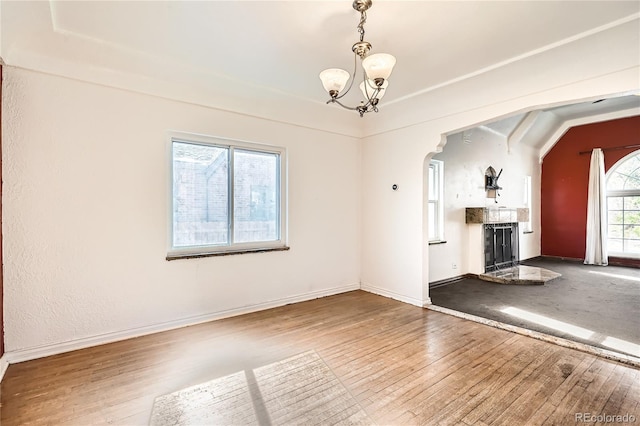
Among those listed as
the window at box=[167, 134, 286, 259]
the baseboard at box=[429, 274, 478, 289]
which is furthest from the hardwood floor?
the baseboard at box=[429, 274, 478, 289]

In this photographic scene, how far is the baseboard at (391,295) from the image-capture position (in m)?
4.11

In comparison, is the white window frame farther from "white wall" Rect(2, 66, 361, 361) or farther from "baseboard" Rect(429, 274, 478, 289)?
"white wall" Rect(2, 66, 361, 361)

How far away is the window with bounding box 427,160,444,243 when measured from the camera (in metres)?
5.32

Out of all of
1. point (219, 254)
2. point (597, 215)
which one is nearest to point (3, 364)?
point (219, 254)

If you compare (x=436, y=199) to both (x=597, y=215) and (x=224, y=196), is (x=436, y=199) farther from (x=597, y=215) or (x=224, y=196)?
(x=597, y=215)

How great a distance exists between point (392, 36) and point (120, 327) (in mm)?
3822

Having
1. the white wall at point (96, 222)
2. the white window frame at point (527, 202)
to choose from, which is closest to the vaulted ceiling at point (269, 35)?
the white wall at point (96, 222)

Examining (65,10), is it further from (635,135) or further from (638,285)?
(635,135)

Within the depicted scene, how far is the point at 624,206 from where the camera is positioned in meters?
6.83

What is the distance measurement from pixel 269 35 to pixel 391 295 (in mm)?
3743

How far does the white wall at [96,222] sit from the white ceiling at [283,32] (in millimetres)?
384

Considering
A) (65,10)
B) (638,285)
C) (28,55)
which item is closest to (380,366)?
(65,10)

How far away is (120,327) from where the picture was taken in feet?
9.81

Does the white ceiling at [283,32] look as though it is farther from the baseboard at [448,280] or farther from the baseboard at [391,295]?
the baseboard at [448,280]
